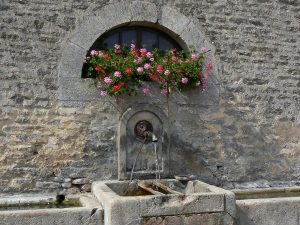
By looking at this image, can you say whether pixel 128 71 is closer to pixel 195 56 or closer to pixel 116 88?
pixel 116 88

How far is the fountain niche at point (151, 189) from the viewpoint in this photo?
374 cm

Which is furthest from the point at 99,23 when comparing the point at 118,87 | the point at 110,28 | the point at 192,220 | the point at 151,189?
the point at 192,220

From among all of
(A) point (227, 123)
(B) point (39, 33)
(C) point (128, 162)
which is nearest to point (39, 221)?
(C) point (128, 162)

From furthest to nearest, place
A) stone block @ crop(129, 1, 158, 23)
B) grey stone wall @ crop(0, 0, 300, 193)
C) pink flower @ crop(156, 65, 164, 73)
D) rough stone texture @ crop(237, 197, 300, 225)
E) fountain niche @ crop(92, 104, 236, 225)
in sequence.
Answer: stone block @ crop(129, 1, 158, 23)
pink flower @ crop(156, 65, 164, 73)
grey stone wall @ crop(0, 0, 300, 193)
rough stone texture @ crop(237, 197, 300, 225)
fountain niche @ crop(92, 104, 236, 225)

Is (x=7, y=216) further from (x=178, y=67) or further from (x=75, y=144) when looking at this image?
(x=178, y=67)

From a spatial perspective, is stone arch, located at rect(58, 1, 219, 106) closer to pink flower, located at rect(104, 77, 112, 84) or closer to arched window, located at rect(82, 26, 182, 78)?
arched window, located at rect(82, 26, 182, 78)

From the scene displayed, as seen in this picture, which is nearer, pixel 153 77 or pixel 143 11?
pixel 153 77

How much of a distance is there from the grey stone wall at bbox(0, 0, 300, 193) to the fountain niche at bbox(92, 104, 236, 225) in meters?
0.20

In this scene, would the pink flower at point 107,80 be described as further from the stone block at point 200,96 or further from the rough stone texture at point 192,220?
the rough stone texture at point 192,220

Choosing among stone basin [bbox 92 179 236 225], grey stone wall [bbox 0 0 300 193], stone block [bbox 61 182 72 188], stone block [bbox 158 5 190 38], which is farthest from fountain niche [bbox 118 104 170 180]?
stone basin [bbox 92 179 236 225]

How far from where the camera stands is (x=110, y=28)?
562 centimetres

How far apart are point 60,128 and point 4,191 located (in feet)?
3.35

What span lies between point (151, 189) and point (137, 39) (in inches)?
89.4

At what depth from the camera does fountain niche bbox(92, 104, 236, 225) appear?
3.74 m
